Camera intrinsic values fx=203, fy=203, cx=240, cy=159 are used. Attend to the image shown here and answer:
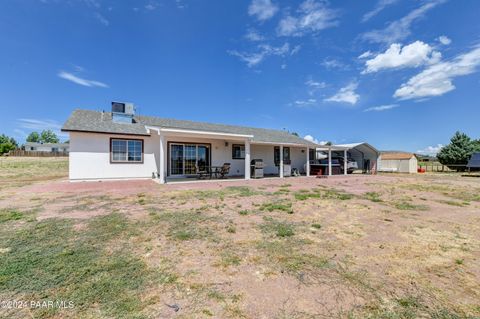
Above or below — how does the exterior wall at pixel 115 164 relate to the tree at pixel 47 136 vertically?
below

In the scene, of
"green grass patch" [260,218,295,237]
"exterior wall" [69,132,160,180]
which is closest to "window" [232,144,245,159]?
"exterior wall" [69,132,160,180]

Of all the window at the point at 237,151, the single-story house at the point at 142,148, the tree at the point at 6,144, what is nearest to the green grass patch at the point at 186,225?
the single-story house at the point at 142,148

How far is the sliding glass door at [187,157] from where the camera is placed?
530 inches

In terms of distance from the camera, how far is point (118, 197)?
282 inches

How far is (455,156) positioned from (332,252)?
33422 millimetres

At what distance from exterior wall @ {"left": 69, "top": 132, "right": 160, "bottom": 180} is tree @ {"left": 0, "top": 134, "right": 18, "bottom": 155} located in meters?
57.5

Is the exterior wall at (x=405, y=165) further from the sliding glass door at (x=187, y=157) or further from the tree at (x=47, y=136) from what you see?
the tree at (x=47, y=136)

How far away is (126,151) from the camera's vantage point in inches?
484

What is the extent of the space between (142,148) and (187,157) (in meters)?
2.82

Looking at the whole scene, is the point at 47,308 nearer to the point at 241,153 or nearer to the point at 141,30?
the point at 241,153

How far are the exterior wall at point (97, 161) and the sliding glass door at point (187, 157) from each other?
57.7 inches

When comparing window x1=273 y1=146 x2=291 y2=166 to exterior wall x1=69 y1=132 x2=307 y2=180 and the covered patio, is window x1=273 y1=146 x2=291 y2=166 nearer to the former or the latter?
the covered patio

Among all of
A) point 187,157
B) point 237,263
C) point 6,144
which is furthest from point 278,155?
point 6,144

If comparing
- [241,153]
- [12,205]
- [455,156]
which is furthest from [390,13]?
[455,156]
